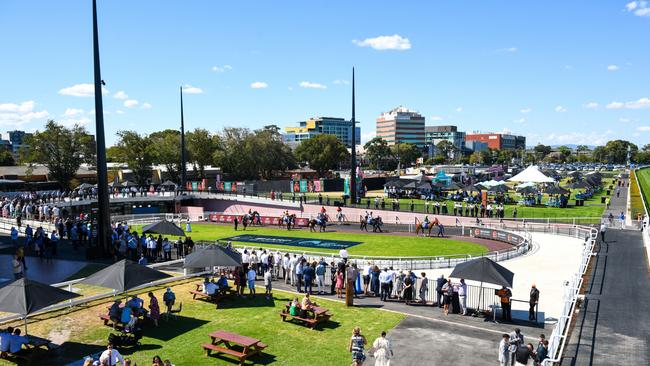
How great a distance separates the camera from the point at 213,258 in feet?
59.2

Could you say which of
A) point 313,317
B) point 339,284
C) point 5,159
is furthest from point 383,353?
point 5,159

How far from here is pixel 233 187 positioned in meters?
61.0

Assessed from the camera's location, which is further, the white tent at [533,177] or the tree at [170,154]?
the tree at [170,154]

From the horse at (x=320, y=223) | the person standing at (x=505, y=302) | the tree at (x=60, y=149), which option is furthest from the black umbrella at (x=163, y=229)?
the tree at (x=60, y=149)

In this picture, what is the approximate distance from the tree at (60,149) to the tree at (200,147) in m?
18.2

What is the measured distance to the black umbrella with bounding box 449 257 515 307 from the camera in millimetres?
15461

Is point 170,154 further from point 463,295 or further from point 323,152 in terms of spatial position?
point 463,295

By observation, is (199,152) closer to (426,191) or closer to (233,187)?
(233,187)

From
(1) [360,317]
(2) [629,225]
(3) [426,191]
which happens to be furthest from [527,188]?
(1) [360,317]

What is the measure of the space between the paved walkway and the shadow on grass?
427 inches

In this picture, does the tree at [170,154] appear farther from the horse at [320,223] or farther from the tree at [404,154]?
the tree at [404,154]

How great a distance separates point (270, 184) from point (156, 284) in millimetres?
51975

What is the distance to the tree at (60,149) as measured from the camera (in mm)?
66312

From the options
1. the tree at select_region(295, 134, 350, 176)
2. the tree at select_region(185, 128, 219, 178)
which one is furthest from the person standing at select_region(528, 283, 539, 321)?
the tree at select_region(295, 134, 350, 176)
